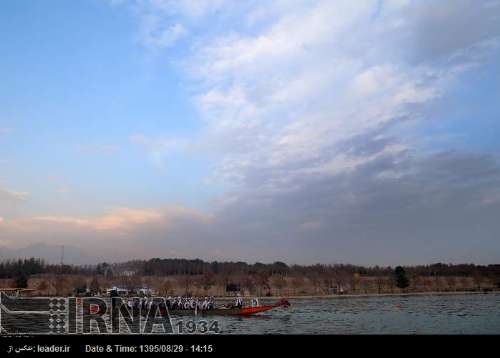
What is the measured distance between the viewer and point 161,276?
298ft

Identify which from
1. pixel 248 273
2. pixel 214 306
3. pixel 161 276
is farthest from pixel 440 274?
pixel 214 306

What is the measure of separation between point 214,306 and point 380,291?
52.4 metres

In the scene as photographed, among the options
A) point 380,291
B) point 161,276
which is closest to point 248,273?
point 161,276
